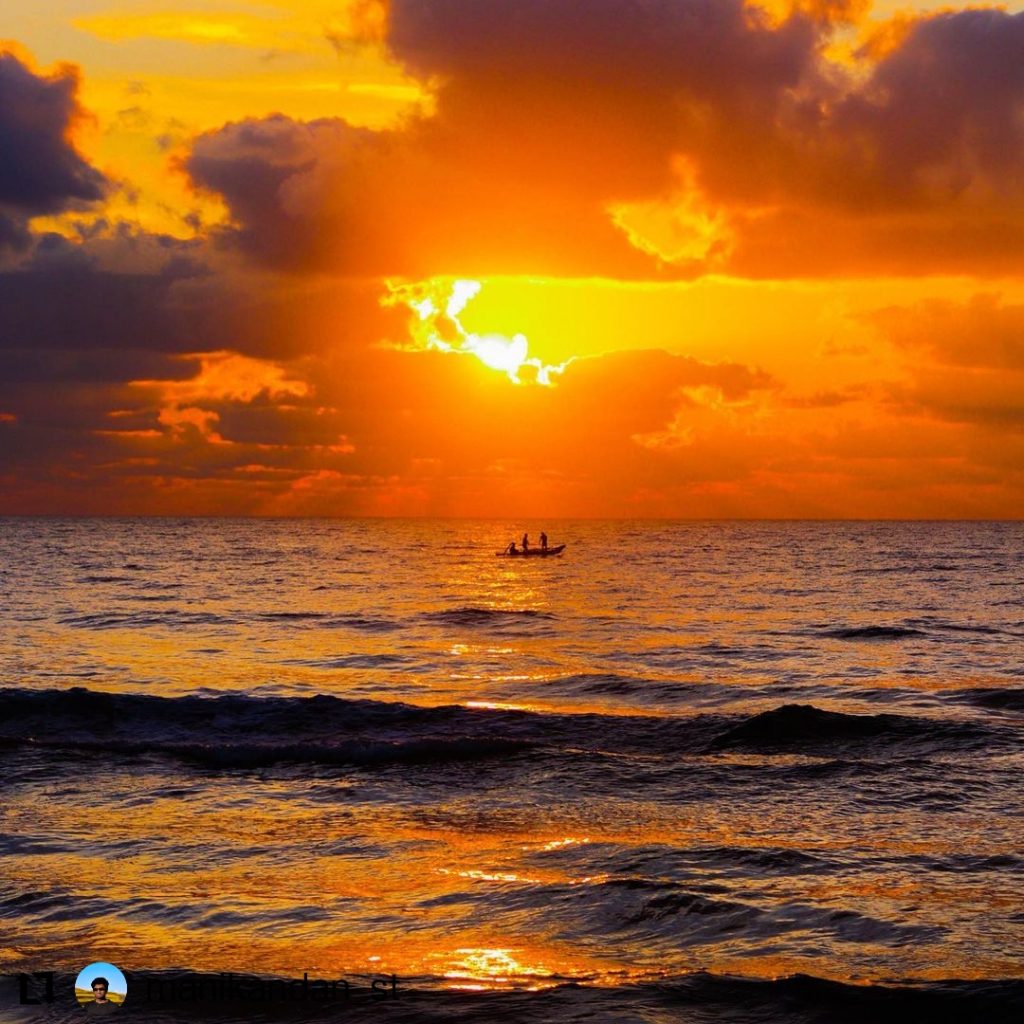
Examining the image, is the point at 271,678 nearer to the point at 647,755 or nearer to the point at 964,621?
the point at 647,755

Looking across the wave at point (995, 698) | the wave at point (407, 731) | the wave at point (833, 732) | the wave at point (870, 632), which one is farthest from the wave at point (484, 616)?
the wave at point (833, 732)

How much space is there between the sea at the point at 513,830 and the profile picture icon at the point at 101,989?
13cm

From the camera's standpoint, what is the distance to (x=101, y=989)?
11672 millimetres

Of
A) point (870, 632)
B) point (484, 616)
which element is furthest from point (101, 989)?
point (484, 616)

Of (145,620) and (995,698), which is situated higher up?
(145,620)

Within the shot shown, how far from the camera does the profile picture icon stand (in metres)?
11.4

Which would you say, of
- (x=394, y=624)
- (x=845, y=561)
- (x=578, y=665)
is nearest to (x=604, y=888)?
(x=578, y=665)

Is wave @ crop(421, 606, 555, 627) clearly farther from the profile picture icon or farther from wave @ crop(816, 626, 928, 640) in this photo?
the profile picture icon

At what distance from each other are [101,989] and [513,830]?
7.74 m

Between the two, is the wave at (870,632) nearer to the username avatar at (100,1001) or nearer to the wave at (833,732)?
the wave at (833,732)

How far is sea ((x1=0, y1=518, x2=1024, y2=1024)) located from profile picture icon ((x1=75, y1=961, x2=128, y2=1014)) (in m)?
0.13

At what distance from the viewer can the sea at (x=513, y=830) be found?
1198 centimetres

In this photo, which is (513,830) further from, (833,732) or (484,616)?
(484,616)

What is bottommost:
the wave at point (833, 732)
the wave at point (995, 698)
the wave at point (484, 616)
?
the wave at point (484, 616)
